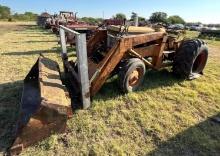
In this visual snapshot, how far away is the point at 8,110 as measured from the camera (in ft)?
13.0

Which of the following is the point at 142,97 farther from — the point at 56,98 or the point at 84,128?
the point at 56,98

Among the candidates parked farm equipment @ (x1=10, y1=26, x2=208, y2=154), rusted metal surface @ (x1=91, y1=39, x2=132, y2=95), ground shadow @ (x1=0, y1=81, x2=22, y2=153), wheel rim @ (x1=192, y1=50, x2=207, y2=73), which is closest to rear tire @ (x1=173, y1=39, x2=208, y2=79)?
parked farm equipment @ (x1=10, y1=26, x2=208, y2=154)

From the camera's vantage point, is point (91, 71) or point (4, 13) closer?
point (91, 71)

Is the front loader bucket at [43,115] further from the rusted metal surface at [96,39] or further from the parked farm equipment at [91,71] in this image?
the rusted metal surface at [96,39]

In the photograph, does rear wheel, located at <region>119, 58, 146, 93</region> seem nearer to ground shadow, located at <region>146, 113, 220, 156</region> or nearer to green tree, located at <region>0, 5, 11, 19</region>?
ground shadow, located at <region>146, 113, 220, 156</region>

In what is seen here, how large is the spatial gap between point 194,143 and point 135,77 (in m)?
1.71

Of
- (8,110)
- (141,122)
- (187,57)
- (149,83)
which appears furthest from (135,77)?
(8,110)

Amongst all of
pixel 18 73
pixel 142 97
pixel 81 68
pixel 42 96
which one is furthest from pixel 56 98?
pixel 18 73

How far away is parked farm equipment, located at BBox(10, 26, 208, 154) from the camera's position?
304cm

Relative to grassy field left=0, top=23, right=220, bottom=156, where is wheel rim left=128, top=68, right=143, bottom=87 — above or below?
above

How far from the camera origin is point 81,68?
3.64 metres

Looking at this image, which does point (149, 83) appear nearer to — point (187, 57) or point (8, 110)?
point (187, 57)

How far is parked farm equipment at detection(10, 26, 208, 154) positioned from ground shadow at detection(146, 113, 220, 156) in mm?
1425

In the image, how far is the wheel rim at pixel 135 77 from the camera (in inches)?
176
